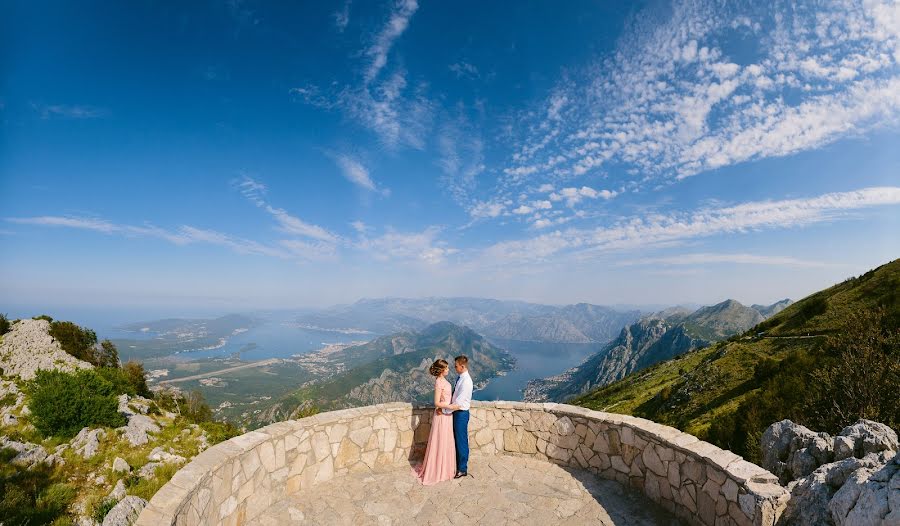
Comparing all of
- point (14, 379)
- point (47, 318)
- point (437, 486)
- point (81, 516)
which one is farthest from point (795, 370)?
point (47, 318)

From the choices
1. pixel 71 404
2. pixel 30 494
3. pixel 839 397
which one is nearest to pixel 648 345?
pixel 839 397

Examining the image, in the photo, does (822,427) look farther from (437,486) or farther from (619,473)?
(437,486)

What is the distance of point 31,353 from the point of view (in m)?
21.4

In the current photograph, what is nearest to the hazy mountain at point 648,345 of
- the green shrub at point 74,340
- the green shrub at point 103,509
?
the green shrub at point 74,340

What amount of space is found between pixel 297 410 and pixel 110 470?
566 cm

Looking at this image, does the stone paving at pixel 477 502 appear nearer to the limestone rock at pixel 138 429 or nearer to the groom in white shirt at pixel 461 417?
the groom in white shirt at pixel 461 417

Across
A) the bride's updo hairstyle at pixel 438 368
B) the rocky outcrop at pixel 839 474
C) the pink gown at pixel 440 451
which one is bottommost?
the pink gown at pixel 440 451

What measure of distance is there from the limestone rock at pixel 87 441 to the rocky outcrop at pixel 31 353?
30.3 ft

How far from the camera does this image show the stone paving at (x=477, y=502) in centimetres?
595

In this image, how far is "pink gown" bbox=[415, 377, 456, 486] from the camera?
7.21 metres

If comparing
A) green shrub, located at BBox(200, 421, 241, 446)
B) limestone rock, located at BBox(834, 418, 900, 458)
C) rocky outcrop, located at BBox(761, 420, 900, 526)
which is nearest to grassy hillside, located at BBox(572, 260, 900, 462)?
rocky outcrop, located at BBox(761, 420, 900, 526)

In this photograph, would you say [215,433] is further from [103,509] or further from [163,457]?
[103,509]

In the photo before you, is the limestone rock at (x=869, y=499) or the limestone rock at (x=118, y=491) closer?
the limestone rock at (x=869, y=499)

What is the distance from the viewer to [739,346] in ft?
128
